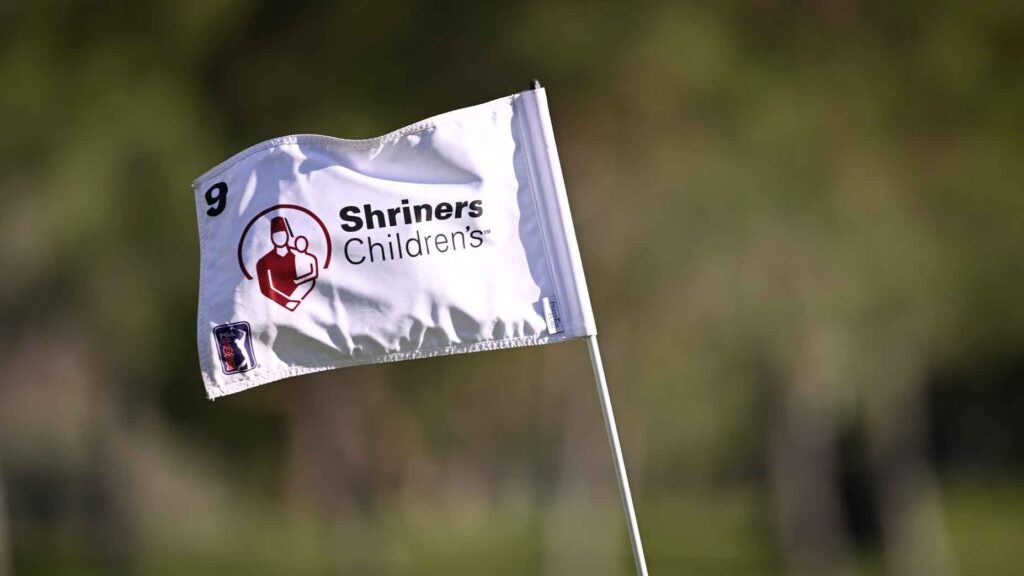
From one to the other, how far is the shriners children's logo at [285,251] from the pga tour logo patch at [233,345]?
0.32 ft

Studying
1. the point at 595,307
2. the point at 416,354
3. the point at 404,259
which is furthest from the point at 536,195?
the point at 595,307

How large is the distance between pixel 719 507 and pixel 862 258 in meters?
0.89

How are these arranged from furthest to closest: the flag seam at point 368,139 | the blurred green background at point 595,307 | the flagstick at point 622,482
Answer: the blurred green background at point 595,307
the flag seam at point 368,139
the flagstick at point 622,482

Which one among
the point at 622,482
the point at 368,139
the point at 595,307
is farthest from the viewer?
the point at 595,307

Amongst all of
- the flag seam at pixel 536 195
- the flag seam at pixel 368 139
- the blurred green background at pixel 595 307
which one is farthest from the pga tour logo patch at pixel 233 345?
the blurred green background at pixel 595 307

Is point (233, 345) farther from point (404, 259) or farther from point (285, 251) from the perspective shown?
point (404, 259)

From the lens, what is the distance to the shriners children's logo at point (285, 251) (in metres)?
2.48

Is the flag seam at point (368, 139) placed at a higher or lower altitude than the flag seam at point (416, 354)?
higher

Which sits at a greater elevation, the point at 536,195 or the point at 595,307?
the point at 536,195

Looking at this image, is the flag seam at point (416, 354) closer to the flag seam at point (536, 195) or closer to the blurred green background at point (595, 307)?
the flag seam at point (536, 195)

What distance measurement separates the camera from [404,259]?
8.14 ft

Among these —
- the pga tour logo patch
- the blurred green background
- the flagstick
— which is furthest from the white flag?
the blurred green background

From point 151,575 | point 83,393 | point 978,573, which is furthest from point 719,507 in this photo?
point 83,393

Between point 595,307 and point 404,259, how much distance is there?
44.4 inches
